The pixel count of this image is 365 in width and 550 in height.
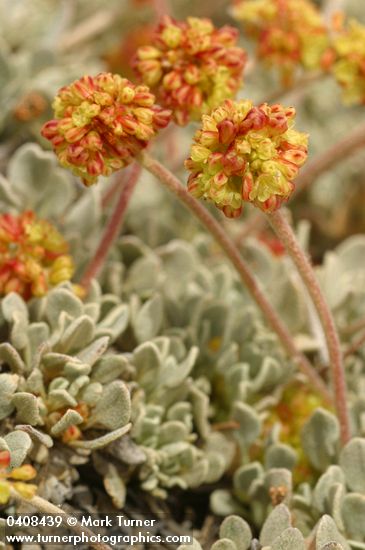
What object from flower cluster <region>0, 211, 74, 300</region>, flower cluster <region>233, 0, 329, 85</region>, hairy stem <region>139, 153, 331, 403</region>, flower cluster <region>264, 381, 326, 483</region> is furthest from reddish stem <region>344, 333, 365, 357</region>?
flower cluster <region>233, 0, 329, 85</region>

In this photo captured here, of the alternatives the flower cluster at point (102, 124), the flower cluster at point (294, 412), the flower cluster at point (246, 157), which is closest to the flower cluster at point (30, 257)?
the flower cluster at point (102, 124)

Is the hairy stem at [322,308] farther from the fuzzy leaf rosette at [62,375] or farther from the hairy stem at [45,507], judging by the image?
the hairy stem at [45,507]

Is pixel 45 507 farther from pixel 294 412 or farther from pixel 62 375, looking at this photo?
pixel 294 412

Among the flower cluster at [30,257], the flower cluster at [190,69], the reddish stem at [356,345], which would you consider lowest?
the reddish stem at [356,345]

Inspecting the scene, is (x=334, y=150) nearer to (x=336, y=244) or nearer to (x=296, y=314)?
(x=296, y=314)

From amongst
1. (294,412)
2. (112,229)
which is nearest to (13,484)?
(112,229)
